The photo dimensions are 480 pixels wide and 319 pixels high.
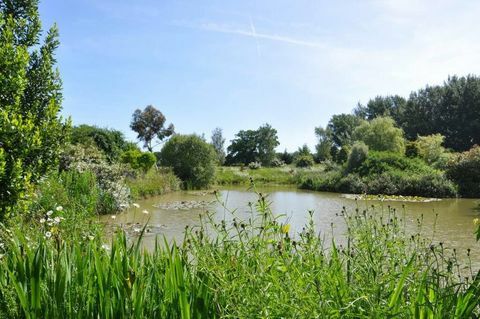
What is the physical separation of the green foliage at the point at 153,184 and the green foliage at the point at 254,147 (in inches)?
706

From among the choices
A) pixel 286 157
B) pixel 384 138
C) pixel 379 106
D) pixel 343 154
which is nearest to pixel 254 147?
pixel 286 157

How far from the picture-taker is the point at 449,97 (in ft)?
142

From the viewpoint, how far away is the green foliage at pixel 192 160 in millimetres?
22516

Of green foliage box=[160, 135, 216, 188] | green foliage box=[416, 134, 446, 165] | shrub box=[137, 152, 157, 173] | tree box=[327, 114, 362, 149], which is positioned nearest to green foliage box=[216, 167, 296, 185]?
green foliage box=[160, 135, 216, 188]

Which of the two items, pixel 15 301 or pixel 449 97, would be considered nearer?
pixel 15 301

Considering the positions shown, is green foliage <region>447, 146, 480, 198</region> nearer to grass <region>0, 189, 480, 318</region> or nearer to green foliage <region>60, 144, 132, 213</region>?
green foliage <region>60, 144, 132, 213</region>

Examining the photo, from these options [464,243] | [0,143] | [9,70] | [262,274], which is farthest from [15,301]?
[464,243]

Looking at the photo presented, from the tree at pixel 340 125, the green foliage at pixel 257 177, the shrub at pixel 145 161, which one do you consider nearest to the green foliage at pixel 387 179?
the green foliage at pixel 257 177

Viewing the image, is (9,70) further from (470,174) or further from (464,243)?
(470,174)

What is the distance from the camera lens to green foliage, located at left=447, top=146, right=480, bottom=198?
17.7m

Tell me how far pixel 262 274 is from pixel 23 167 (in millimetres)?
2746

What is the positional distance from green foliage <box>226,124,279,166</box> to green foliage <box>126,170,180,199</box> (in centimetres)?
1793

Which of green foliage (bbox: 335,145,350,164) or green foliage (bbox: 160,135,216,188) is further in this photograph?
green foliage (bbox: 335,145,350,164)

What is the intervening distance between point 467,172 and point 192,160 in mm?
12976
